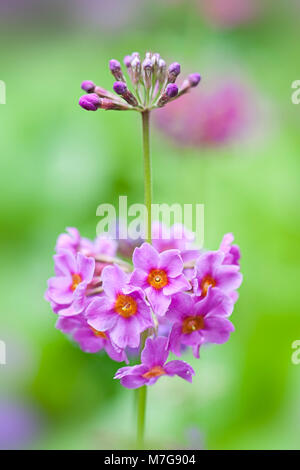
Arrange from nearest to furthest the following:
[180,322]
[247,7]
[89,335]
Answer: [180,322] < [89,335] < [247,7]

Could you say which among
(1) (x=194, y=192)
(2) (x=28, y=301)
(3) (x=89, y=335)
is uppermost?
(1) (x=194, y=192)

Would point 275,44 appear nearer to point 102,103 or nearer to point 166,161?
point 166,161

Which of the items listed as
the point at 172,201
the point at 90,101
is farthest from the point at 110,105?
the point at 172,201

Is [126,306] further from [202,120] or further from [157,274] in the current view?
[202,120]

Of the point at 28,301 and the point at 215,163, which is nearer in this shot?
the point at 28,301

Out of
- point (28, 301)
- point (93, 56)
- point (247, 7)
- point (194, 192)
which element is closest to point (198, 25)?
point (247, 7)

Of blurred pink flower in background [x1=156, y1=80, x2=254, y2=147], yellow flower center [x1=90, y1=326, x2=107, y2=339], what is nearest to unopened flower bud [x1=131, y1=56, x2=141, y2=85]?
yellow flower center [x1=90, y1=326, x2=107, y2=339]

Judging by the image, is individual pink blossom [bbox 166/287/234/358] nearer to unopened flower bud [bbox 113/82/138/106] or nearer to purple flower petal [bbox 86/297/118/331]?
purple flower petal [bbox 86/297/118/331]

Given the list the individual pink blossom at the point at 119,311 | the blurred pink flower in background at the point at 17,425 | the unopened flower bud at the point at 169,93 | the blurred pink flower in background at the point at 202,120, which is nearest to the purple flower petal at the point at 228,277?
the individual pink blossom at the point at 119,311
